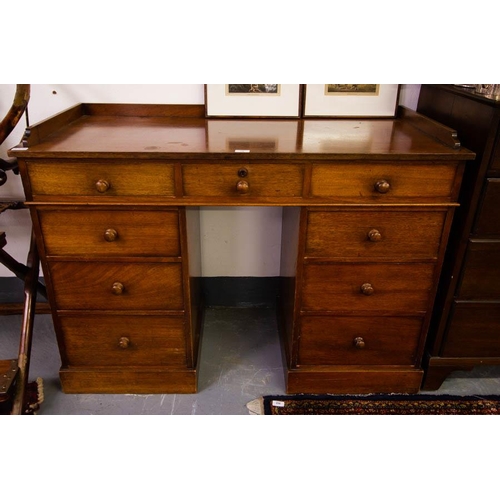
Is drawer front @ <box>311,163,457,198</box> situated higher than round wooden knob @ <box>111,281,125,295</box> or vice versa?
drawer front @ <box>311,163,457,198</box>

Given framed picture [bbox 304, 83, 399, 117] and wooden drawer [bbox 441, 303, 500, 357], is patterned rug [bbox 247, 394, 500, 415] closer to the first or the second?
wooden drawer [bbox 441, 303, 500, 357]

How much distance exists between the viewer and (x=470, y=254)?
58.7 inches

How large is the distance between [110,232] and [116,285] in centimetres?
20

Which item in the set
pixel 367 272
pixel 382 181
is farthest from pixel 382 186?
pixel 367 272

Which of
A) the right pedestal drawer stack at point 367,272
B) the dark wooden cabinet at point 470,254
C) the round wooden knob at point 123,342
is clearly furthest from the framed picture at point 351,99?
the round wooden knob at point 123,342

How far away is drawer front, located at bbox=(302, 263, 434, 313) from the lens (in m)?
1.52

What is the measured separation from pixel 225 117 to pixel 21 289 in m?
1.33

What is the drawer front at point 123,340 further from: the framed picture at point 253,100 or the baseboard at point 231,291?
the framed picture at point 253,100

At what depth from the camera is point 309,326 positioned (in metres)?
1.62

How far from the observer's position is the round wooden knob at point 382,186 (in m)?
1.36

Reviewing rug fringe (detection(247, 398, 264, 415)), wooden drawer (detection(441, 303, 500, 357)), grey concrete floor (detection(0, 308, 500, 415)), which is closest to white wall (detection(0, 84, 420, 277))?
grey concrete floor (detection(0, 308, 500, 415))

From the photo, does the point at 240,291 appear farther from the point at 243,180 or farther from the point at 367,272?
the point at 243,180

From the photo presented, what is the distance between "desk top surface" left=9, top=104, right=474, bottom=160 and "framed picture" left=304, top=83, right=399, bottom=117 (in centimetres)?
4
